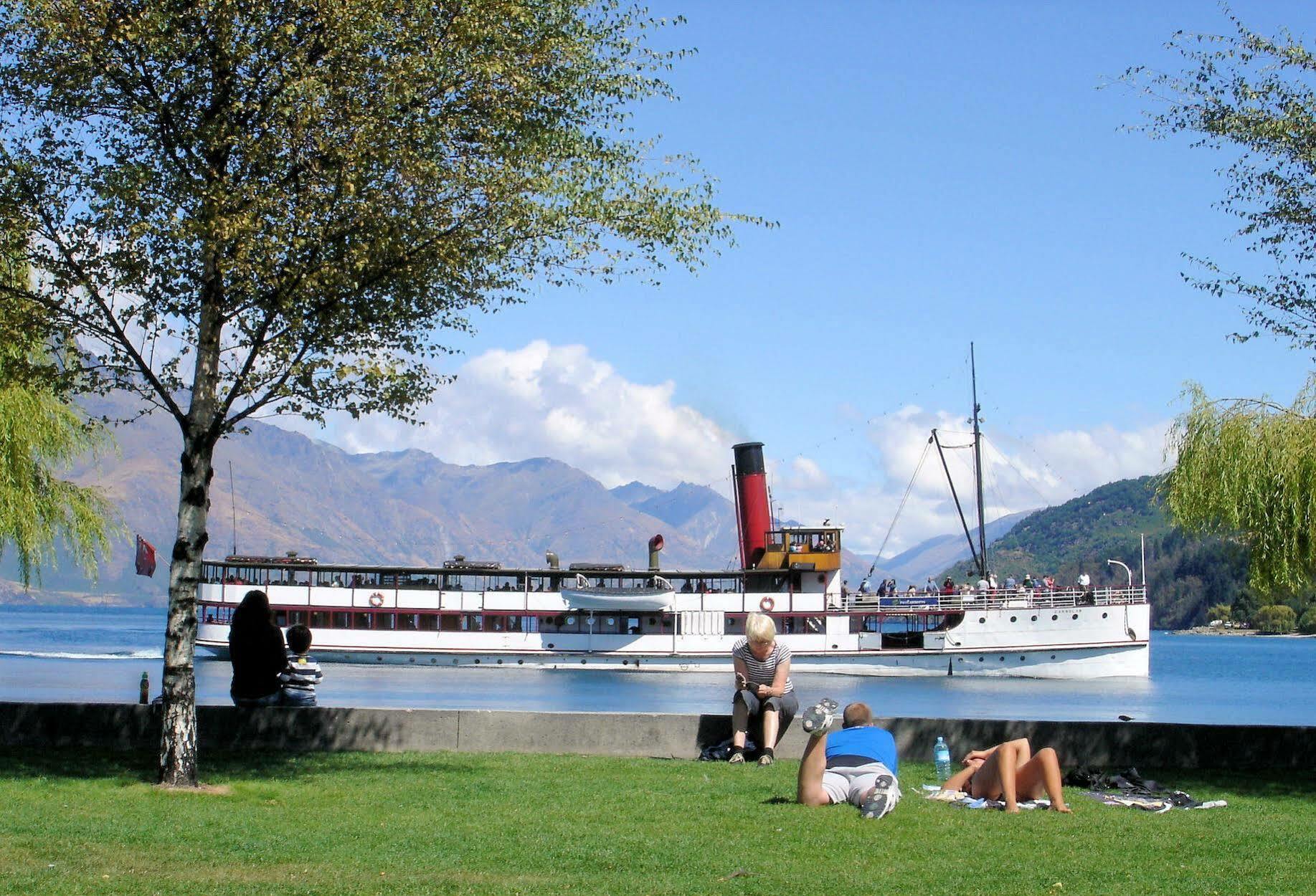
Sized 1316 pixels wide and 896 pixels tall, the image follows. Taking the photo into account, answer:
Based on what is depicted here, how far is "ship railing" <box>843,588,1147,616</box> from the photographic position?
5156cm

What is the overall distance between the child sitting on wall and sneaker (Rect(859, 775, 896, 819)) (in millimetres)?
5776

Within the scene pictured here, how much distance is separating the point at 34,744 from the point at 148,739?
43.0 inches

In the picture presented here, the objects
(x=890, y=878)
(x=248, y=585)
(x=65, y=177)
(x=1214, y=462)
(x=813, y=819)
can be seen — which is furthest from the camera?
(x=248, y=585)

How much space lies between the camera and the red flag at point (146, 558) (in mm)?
37906

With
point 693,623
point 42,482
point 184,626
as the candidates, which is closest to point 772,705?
point 184,626

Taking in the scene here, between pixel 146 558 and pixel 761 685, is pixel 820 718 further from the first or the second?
pixel 146 558

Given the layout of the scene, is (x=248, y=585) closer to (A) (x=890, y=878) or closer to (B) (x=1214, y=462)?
(B) (x=1214, y=462)

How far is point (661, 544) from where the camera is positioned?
55.7 meters

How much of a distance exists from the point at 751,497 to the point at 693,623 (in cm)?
572

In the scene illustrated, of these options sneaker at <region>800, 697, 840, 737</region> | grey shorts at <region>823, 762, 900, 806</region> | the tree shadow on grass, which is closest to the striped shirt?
grey shorts at <region>823, 762, 900, 806</region>

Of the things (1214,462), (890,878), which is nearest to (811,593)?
(1214,462)

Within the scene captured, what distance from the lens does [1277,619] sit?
160 m

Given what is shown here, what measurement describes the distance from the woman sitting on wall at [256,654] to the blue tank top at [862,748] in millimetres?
5161

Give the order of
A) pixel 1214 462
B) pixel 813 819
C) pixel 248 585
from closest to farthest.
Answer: pixel 813 819, pixel 1214 462, pixel 248 585
